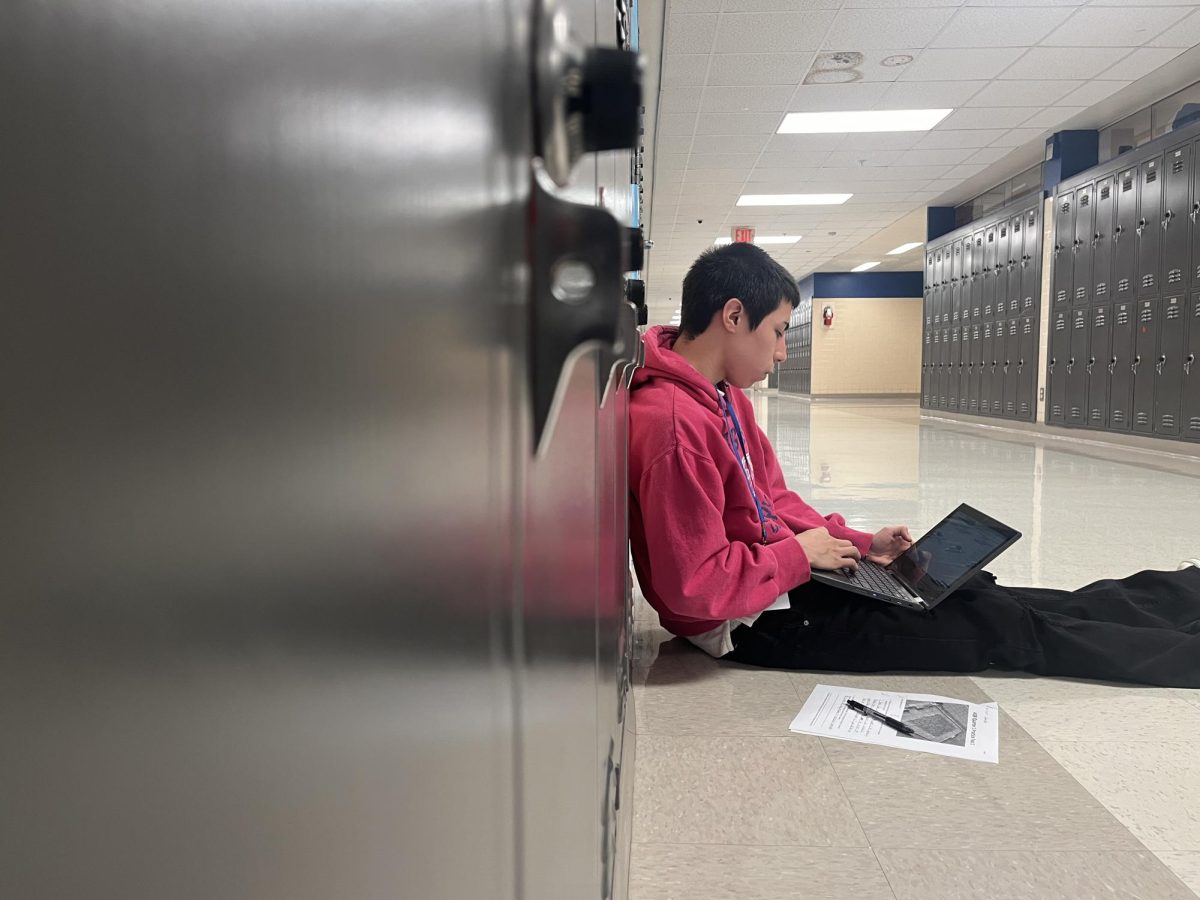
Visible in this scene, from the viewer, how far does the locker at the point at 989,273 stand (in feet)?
35.6

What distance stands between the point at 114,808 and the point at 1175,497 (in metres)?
5.17

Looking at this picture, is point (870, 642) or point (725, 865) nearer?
point (725, 865)

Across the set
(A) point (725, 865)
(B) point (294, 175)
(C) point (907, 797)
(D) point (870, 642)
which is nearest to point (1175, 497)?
(D) point (870, 642)

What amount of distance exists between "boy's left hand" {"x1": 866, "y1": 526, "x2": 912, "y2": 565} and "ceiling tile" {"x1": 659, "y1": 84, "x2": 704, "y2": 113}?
217 inches

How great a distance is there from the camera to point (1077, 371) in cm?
860

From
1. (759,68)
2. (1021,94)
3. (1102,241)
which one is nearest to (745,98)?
(759,68)

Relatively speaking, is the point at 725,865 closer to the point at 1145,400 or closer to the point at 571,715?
the point at 571,715

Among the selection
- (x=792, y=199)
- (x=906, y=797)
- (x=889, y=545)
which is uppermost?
(x=792, y=199)

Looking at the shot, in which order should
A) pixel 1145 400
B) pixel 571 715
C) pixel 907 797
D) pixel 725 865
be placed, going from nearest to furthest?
pixel 571 715 < pixel 725 865 < pixel 907 797 < pixel 1145 400

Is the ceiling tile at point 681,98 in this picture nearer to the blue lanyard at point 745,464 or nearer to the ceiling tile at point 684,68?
the ceiling tile at point 684,68

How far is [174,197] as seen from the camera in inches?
4.0

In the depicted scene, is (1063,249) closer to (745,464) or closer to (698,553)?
(745,464)

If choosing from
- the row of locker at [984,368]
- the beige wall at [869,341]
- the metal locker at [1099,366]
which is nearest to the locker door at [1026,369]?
the row of locker at [984,368]

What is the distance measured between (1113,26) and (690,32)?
2.73 meters
